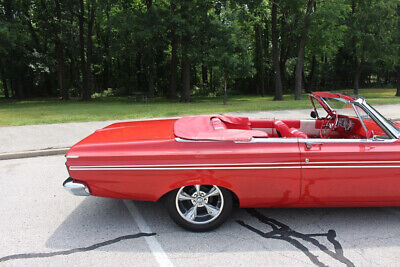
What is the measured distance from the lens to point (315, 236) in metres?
3.15

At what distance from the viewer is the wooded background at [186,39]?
69.9ft

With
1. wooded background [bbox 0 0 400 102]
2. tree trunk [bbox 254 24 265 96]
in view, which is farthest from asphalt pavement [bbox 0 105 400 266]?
tree trunk [bbox 254 24 265 96]

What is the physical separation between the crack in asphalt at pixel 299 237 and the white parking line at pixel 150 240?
0.96m

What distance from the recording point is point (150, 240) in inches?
123

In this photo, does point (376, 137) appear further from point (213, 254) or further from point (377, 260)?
point (213, 254)

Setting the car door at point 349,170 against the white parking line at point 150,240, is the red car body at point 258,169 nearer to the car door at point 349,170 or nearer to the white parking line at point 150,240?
the car door at point 349,170

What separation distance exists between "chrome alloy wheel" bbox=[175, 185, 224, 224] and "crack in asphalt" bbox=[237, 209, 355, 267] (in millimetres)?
424

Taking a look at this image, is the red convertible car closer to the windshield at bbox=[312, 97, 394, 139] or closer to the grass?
the windshield at bbox=[312, 97, 394, 139]

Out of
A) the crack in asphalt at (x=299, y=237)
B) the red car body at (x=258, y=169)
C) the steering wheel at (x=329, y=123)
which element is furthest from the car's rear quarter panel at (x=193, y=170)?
the steering wheel at (x=329, y=123)

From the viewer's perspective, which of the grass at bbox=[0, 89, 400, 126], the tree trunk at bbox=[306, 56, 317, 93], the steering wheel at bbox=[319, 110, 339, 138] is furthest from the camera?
the tree trunk at bbox=[306, 56, 317, 93]

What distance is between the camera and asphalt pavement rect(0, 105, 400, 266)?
9.20ft

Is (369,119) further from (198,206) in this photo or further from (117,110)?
(117,110)

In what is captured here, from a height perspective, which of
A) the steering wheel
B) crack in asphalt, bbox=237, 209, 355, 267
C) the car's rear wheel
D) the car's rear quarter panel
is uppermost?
the steering wheel

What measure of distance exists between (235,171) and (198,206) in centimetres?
54
